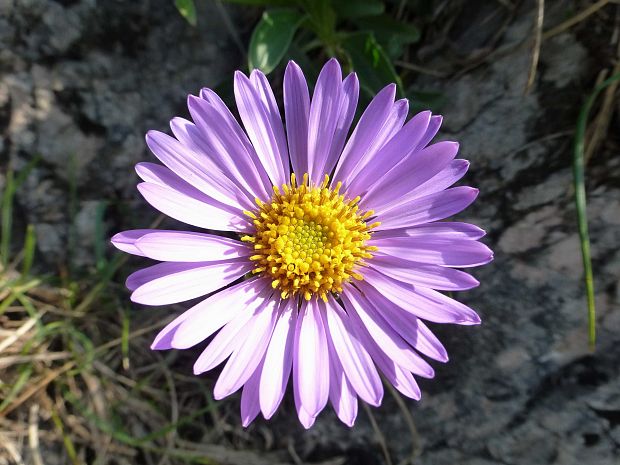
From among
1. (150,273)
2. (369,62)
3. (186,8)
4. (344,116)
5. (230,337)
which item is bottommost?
(230,337)

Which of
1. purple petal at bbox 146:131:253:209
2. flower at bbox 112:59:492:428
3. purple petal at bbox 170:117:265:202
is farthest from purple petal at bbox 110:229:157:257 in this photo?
purple petal at bbox 170:117:265:202

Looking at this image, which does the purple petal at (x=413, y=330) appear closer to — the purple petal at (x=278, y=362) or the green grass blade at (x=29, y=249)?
the purple petal at (x=278, y=362)

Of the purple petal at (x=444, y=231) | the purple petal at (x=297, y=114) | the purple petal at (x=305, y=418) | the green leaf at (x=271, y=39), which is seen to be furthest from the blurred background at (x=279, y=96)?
the purple petal at (x=305, y=418)

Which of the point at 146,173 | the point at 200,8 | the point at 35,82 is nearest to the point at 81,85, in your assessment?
the point at 35,82

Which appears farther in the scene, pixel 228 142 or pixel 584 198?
pixel 584 198

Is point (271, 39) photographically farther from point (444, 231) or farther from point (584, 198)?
point (584, 198)

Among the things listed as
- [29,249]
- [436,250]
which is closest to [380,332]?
[436,250]
